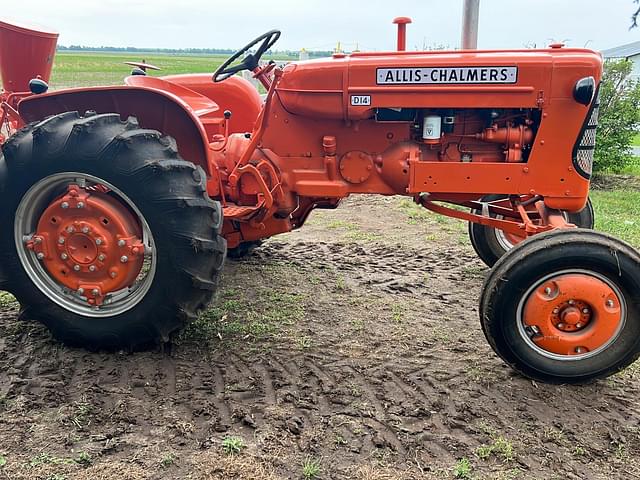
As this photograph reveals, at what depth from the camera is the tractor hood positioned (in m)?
2.97

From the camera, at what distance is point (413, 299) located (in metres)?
4.02

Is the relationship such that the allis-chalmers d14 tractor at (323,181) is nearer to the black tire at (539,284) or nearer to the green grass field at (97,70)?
the black tire at (539,284)

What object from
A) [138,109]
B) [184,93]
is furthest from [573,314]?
[184,93]

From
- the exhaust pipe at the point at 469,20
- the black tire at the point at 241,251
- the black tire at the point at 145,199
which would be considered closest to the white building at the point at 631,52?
the exhaust pipe at the point at 469,20

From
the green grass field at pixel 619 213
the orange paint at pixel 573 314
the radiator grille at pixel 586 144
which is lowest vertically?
the green grass field at pixel 619 213

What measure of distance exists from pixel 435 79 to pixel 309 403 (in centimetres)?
172

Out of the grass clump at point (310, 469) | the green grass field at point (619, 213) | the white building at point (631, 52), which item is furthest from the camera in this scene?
the white building at point (631, 52)

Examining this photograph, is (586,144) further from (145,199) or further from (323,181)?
(145,199)

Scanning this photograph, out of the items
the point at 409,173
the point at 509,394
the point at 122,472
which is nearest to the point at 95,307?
the point at 122,472

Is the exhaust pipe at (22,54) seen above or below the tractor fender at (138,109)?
above

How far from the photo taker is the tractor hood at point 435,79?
2.97 metres

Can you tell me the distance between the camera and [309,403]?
9.09ft

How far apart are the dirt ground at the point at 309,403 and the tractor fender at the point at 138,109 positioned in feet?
3.45

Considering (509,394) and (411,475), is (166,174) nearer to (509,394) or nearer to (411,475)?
(411,475)
